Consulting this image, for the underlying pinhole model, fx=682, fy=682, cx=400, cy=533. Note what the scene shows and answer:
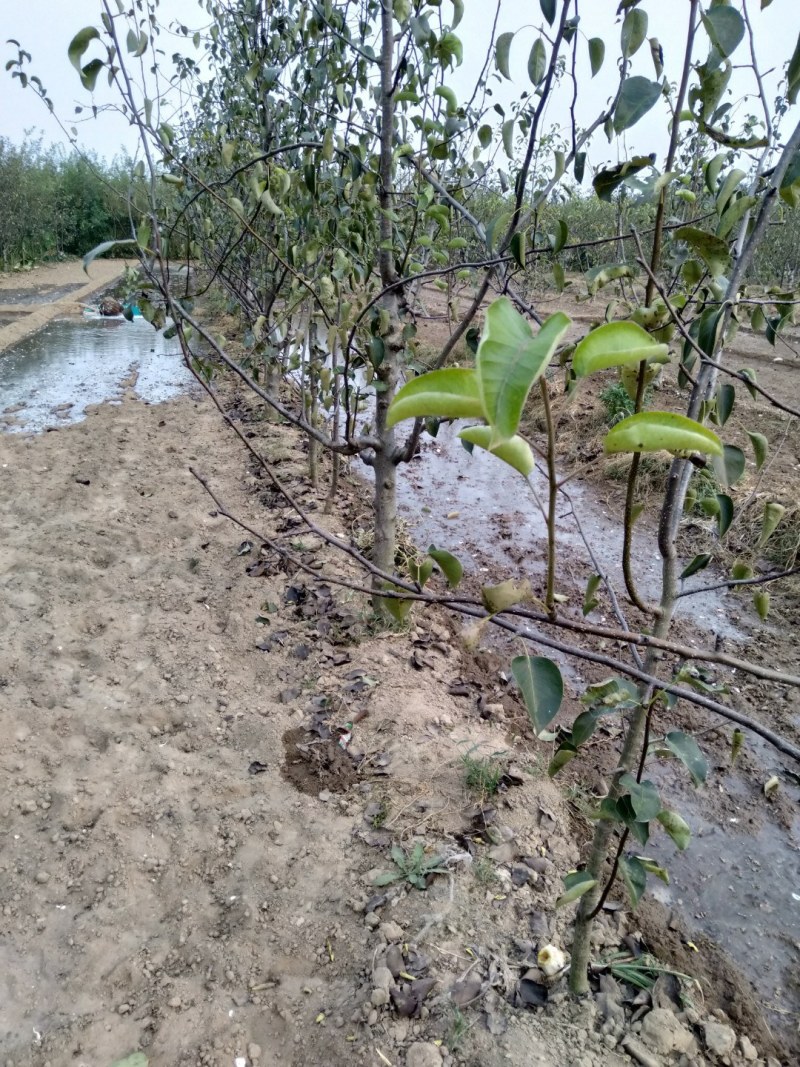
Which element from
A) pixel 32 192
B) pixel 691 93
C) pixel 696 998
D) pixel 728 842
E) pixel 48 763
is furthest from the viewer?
pixel 32 192

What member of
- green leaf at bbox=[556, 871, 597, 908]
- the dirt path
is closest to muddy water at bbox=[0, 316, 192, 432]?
the dirt path

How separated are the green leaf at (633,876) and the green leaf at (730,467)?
0.72m

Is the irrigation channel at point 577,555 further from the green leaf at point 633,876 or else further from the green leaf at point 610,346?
the green leaf at point 610,346

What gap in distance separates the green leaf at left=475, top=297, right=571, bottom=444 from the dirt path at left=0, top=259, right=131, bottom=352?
10624mm

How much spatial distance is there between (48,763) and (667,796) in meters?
2.30

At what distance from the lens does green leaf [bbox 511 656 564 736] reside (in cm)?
87

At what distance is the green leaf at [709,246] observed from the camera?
0.96 m

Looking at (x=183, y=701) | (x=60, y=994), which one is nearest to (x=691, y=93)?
(x=60, y=994)

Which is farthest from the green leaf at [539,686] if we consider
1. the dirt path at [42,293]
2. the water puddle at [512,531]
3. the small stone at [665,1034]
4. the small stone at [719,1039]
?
the dirt path at [42,293]

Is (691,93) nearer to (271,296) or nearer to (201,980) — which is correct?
(201,980)

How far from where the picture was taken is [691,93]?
1055 mm

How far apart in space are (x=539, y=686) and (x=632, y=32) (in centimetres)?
95

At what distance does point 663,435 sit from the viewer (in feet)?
2.23

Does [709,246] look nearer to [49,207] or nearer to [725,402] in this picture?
[725,402]
